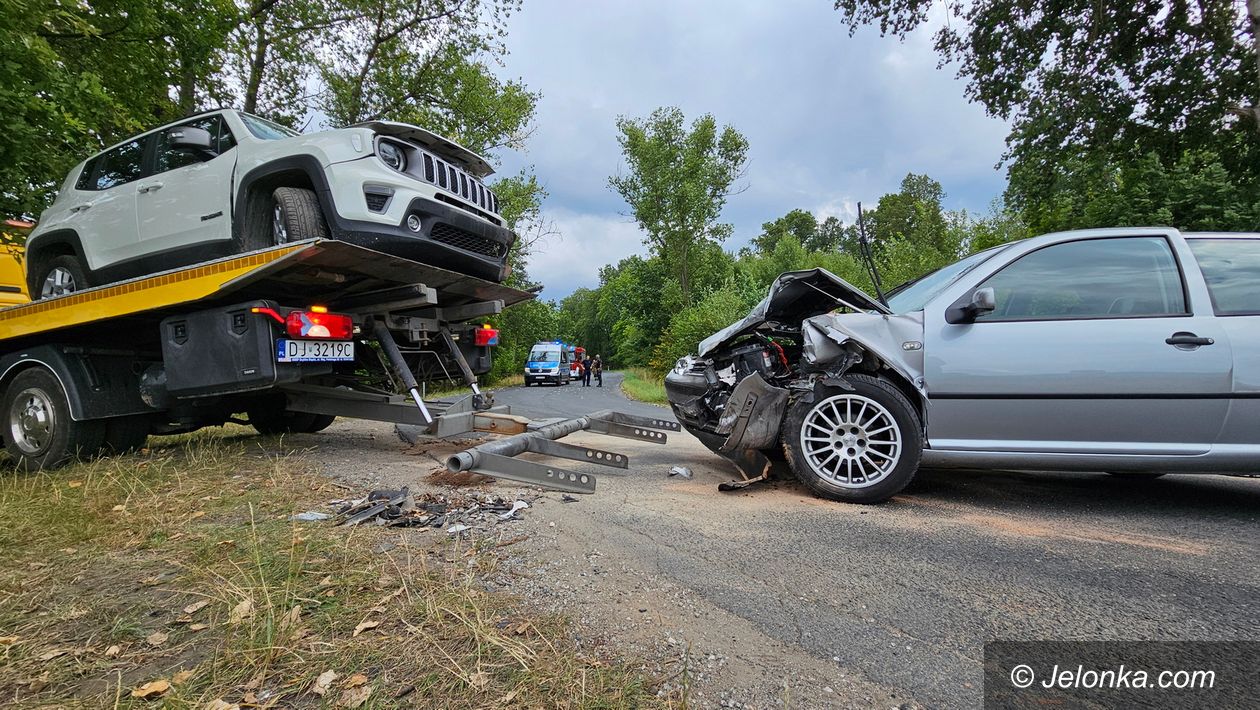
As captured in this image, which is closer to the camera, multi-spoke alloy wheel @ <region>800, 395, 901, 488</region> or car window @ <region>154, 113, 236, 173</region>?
multi-spoke alloy wheel @ <region>800, 395, 901, 488</region>

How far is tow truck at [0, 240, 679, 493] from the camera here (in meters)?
3.58

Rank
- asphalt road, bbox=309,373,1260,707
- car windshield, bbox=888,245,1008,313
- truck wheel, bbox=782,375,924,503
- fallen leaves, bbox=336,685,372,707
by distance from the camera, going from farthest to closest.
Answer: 1. car windshield, bbox=888,245,1008,313
2. truck wheel, bbox=782,375,924,503
3. asphalt road, bbox=309,373,1260,707
4. fallen leaves, bbox=336,685,372,707

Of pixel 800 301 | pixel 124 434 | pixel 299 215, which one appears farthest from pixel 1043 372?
pixel 124 434

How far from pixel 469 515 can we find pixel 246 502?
1.42 metres

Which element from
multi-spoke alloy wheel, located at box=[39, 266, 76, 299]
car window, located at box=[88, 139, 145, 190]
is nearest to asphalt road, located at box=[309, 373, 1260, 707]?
car window, located at box=[88, 139, 145, 190]

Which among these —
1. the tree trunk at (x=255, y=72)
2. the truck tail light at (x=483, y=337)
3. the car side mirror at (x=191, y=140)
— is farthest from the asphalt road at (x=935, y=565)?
the tree trunk at (x=255, y=72)

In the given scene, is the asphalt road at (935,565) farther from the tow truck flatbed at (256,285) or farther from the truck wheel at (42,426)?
the truck wheel at (42,426)

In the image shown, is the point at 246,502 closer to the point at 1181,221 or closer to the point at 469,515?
the point at 469,515

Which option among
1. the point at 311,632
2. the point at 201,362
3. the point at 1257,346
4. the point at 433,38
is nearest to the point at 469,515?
the point at 311,632

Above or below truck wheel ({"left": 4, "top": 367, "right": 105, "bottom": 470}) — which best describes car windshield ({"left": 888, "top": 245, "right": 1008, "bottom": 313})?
above

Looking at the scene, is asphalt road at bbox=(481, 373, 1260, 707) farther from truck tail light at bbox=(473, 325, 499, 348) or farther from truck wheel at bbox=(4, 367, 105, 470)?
truck wheel at bbox=(4, 367, 105, 470)

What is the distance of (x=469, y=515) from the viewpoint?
2.87 meters

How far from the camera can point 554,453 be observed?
388cm

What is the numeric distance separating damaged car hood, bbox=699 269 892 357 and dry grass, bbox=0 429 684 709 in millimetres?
2518
